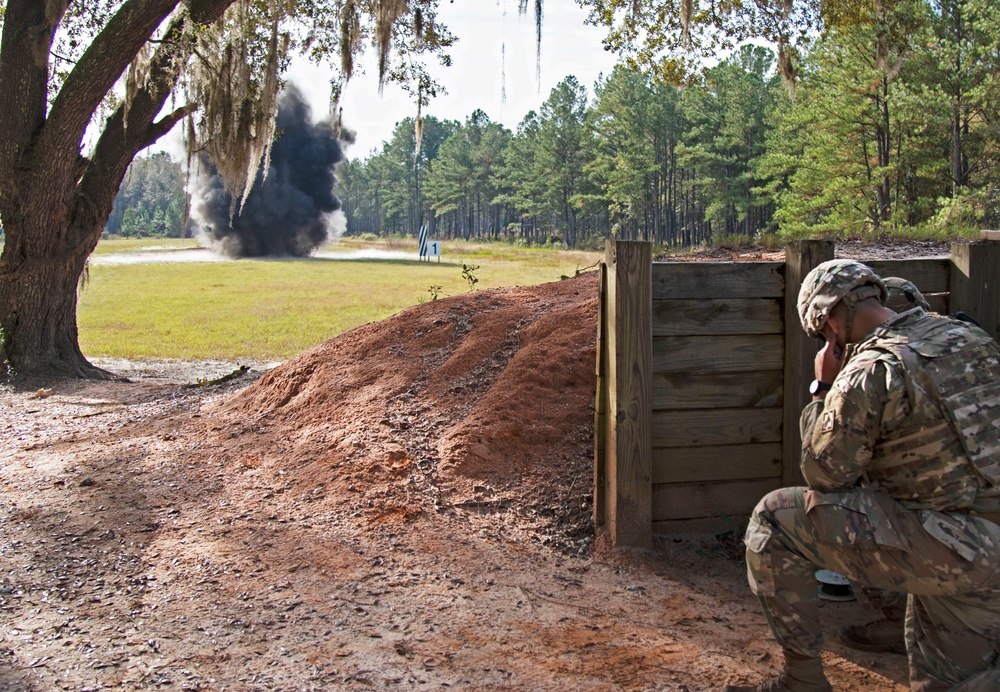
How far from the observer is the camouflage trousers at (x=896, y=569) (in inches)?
101

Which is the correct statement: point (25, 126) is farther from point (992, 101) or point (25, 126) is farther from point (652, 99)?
point (652, 99)

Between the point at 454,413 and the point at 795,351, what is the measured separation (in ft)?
7.88

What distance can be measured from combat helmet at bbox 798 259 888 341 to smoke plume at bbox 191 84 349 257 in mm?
Answer: 52227

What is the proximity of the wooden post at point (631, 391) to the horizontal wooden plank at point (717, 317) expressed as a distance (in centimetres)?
15

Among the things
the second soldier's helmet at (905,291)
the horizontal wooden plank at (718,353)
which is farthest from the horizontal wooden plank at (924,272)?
the second soldier's helmet at (905,291)

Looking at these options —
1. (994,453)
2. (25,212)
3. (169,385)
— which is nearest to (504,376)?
(994,453)

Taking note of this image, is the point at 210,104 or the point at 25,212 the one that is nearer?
the point at 25,212

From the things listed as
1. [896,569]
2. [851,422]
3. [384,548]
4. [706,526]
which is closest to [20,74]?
[384,548]

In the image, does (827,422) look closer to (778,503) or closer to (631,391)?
(778,503)

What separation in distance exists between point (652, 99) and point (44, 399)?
62529 mm

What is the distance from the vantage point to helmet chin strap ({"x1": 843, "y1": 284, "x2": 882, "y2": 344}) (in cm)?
280

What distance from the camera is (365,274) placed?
127 ft

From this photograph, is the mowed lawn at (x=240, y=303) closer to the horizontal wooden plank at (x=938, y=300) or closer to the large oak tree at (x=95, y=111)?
the large oak tree at (x=95, y=111)

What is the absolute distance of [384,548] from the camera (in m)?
4.51
